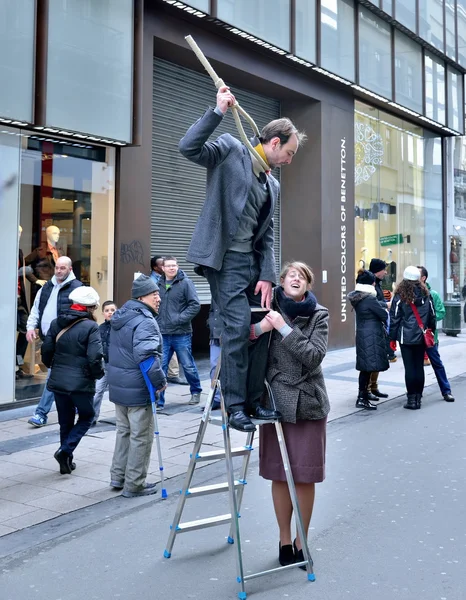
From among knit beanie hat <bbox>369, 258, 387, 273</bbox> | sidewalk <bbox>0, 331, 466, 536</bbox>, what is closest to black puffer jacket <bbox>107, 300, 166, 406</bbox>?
sidewalk <bbox>0, 331, 466, 536</bbox>

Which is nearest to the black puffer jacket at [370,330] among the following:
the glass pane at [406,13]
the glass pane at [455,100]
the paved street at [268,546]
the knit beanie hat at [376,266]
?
the knit beanie hat at [376,266]

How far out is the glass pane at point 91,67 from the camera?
9211mm

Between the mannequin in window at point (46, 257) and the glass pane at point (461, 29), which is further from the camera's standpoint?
the glass pane at point (461, 29)

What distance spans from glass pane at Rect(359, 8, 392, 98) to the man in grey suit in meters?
13.1

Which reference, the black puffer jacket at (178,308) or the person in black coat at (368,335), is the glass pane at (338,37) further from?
the black puffer jacket at (178,308)

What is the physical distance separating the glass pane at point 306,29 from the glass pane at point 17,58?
21.7ft

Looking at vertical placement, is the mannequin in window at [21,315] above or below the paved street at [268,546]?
above

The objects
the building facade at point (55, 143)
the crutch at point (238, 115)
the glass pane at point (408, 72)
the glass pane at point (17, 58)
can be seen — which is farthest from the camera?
the glass pane at point (408, 72)

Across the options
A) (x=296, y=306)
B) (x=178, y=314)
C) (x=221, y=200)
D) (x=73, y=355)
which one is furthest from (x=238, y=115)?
(x=178, y=314)

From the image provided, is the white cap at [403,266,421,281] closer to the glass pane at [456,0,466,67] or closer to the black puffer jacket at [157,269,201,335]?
the black puffer jacket at [157,269,201,335]

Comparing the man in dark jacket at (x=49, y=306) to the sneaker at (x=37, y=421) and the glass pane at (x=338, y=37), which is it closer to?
the sneaker at (x=37, y=421)

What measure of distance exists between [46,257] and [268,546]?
256 inches

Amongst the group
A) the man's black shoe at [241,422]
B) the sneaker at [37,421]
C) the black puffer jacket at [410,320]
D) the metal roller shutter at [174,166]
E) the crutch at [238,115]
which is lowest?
the sneaker at [37,421]

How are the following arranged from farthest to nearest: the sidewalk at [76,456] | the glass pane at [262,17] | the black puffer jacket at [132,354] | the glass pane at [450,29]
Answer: the glass pane at [450,29]
the glass pane at [262,17]
the black puffer jacket at [132,354]
the sidewalk at [76,456]
